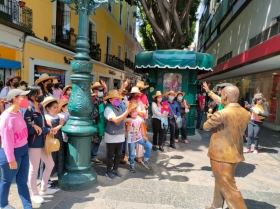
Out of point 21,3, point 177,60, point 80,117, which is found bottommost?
point 80,117

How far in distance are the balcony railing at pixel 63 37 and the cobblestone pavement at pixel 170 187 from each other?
28.5 feet

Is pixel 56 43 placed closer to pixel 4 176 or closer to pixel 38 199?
pixel 38 199

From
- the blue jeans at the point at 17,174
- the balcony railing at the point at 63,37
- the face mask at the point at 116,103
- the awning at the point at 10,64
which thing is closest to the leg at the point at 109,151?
the face mask at the point at 116,103

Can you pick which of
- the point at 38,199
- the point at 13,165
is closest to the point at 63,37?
the point at 38,199

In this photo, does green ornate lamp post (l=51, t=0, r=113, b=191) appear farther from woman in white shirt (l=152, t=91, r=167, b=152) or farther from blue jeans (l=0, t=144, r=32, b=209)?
woman in white shirt (l=152, t=91, r=167, b=152)

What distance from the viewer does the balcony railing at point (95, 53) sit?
53.6 feet

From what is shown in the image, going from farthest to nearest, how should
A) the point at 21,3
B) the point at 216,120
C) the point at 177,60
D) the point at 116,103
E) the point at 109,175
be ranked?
the point at 21,3
the point at 177,60
the point at 109,175
the point at 116,103
the point at 216,120

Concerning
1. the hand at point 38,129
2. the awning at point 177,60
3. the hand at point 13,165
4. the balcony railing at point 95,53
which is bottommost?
the hand at point 13,165

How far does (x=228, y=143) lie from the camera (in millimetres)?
2688

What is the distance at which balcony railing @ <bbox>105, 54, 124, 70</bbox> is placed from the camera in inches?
805

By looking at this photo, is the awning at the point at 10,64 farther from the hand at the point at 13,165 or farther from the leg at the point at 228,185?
the leg at the point at 228,185

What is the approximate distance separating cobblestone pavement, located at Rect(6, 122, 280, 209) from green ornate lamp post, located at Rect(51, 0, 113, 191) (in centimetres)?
22

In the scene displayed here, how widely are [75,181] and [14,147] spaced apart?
123 cm

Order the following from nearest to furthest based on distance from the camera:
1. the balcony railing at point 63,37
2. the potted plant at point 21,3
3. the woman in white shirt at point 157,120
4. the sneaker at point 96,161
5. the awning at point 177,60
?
the sneaker at point 96,161
the woman in white shirt at point 157,120
the awning at point 177,60
the potted plant at point 21,3
the balcony railing at point 63,37
